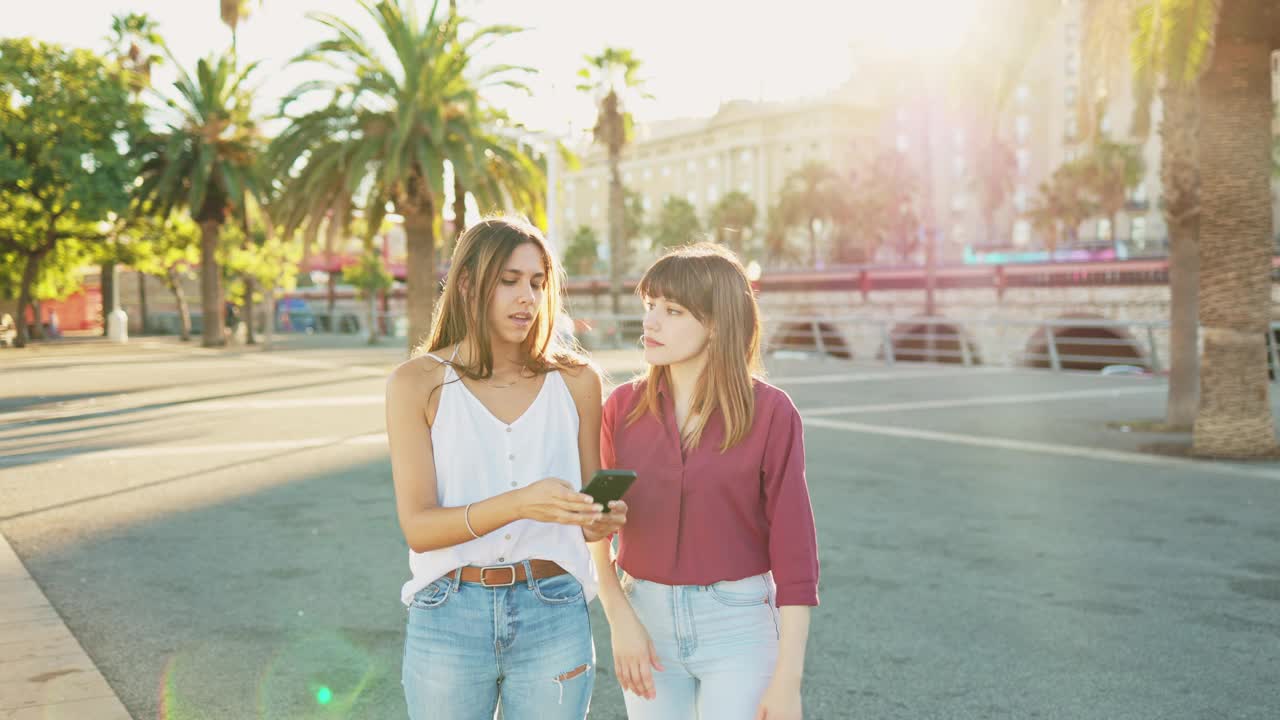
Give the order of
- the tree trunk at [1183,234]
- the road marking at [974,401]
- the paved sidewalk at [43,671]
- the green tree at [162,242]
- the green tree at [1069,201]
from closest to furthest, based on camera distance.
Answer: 1. the paved sidewalk at [43,671]
2. the tree trunk at [1183,234]
3. the road marking at [974,401]
4. the green tree at [162,242]
5. the green tree at [1069,201]

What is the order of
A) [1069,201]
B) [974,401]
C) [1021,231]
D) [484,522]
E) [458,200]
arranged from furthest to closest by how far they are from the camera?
[1021,231]
[1069,201]
[458,200]
[974,401]
[484,522]

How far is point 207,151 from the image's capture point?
33.4 meters

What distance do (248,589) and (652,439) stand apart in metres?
4.29

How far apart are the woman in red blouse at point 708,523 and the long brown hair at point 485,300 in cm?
22

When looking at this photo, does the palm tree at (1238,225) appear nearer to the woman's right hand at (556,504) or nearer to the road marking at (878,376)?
the road marking at (878,376)

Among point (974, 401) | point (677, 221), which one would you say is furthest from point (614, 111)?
point (677, 221)

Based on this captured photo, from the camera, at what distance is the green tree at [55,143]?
103ft

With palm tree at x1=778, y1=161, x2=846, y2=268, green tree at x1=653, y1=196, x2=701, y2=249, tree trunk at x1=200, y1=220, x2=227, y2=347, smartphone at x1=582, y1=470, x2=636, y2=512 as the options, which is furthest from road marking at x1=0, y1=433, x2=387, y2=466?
green tree at x1=653, y1=196, x2=701, y2=249

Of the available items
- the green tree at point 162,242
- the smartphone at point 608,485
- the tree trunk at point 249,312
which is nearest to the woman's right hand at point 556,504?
the smartphone at point 608,485

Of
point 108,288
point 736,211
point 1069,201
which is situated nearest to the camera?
point 108,288

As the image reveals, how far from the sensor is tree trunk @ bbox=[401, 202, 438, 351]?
19969 millimetres

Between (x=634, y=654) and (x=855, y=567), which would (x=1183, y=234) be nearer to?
(x=855, y=567)

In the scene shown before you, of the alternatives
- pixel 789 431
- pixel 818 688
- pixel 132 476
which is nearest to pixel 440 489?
pixel 789 431

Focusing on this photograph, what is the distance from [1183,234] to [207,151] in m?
28.8
